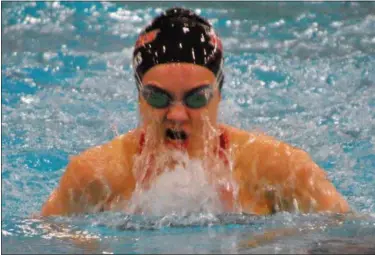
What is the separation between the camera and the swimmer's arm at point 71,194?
3150 millimetres

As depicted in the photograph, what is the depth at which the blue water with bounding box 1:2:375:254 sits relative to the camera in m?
2.65

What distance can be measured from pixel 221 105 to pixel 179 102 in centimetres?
211

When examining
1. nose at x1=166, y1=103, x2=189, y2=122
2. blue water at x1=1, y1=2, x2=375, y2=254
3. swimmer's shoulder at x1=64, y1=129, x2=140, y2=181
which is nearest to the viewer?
blue water at x1=1, y1=2, x2=375, y2=254

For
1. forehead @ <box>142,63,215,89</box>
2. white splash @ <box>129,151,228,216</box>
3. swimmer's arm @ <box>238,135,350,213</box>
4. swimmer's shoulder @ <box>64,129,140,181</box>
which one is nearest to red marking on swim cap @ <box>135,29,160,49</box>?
forehead @ <box>142,63,215,89</box>

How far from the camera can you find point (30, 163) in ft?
15.3

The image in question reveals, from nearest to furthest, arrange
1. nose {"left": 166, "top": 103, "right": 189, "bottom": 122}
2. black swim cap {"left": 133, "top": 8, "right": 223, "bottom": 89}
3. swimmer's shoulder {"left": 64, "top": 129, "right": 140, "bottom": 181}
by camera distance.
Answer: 1. nose {"left": 166, "top": 103, "right": 189, "bottom": 122}
2. black swim cap {"left": 133, "top": 8, "right": 223, "bottom": 89}
3. swimmer's shoulder {"left": 64, "top": 129, "right": 140, "bottom": 181}

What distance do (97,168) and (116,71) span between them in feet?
9.47

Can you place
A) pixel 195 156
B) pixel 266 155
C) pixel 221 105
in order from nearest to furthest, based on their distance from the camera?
pixel 195 156 → pixel 266 155 → pixel 221 105

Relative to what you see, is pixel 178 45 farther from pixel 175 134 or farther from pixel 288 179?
pixel 288 179

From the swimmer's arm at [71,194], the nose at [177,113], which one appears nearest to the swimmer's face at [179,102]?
the nose at [177,113]

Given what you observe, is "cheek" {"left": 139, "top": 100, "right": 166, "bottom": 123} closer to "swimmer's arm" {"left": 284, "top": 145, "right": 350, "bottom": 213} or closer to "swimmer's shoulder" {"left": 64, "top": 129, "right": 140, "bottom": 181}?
"swimmer's shoulder" {"left": 64, "top": 129, "right": 140, "bottom": 181}

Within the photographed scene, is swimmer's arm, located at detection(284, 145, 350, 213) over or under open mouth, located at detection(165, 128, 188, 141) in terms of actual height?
under

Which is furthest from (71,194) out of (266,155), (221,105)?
(221,105)

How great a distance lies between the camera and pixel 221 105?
5117mm
